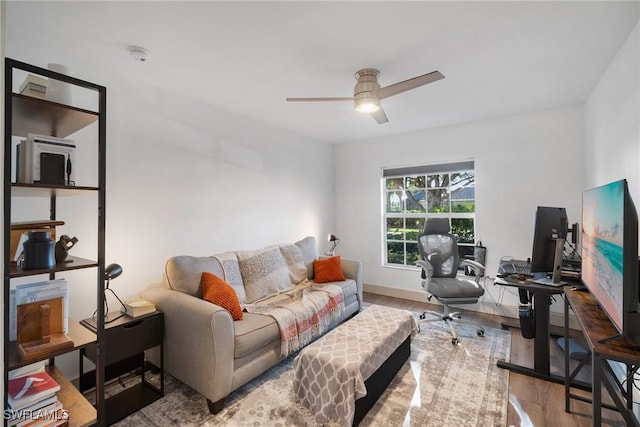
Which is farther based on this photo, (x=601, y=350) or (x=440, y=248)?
(x=440, y=248)

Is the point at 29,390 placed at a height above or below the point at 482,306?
above

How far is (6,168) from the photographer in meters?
1.13

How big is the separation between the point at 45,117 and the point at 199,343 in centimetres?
159

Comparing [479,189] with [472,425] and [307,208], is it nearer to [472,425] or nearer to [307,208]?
[307,208]

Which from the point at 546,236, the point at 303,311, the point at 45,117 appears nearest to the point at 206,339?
the point at 303,311

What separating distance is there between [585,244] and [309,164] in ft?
11.3

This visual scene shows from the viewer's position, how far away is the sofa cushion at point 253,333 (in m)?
2.02

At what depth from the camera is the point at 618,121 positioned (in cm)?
215

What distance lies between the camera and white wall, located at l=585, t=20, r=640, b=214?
184 centimetres

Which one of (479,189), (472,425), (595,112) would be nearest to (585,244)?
(472,425)

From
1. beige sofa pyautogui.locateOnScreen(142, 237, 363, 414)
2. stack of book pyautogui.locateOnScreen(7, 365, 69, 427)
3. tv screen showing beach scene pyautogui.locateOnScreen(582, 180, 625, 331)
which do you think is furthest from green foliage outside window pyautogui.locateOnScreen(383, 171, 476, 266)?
stack of book pyautogui.locateOnScreen(7, 365, 69, 427)

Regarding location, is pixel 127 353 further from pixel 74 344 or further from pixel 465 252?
pixel 465 252

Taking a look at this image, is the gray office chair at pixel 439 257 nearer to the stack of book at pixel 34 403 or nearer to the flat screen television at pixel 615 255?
the flat screen television at pixel 615 255

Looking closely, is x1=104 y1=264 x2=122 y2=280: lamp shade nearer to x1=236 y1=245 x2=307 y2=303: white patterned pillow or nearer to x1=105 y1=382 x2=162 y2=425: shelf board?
x1=105 y1=382 x2=162 y2=425: shelf board
